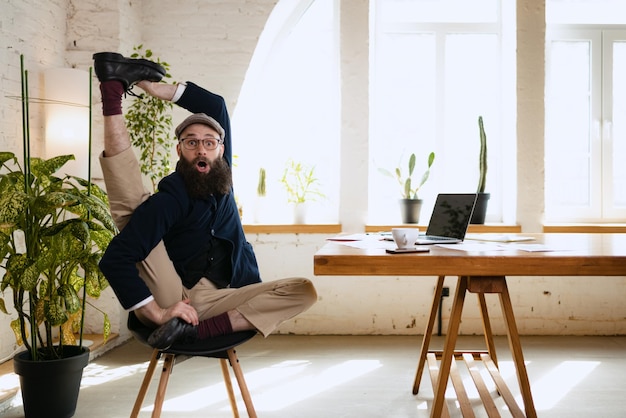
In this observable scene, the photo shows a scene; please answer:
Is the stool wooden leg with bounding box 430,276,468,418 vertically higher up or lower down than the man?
lower down

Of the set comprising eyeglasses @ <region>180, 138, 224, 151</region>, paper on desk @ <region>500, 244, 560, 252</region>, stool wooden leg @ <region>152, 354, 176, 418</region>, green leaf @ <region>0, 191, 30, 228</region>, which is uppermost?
eyeglasses @ <region>180, 138, 224, 151</region>

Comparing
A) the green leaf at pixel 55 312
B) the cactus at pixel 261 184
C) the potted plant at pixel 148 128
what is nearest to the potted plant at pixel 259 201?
the cactus at pixel 261 184

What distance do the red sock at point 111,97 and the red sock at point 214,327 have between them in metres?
0.80

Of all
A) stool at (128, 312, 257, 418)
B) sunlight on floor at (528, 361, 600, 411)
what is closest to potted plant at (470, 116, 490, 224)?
sunlight on floor at (528, 361, 600, 411)

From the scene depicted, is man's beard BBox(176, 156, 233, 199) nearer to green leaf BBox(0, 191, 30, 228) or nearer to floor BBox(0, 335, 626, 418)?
green leaf BBox(0, 191, 30, 228)

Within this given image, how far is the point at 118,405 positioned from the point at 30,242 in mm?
875

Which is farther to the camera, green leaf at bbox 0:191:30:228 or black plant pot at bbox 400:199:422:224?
black plant pot at bbox 400:199:422:224

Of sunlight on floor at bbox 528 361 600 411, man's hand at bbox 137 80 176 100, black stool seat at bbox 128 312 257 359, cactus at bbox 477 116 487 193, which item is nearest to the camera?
black stool seat at bbox 128 312 257 359

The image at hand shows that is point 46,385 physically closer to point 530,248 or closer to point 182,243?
point 182,243

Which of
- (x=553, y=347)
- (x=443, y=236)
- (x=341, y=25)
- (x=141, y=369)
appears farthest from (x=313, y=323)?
(x=341, y=25)

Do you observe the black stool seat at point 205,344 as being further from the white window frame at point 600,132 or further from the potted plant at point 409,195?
the white window frame at point 600,132

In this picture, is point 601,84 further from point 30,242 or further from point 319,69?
point 30,242

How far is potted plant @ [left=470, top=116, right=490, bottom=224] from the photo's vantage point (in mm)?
4152

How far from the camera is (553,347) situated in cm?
382
